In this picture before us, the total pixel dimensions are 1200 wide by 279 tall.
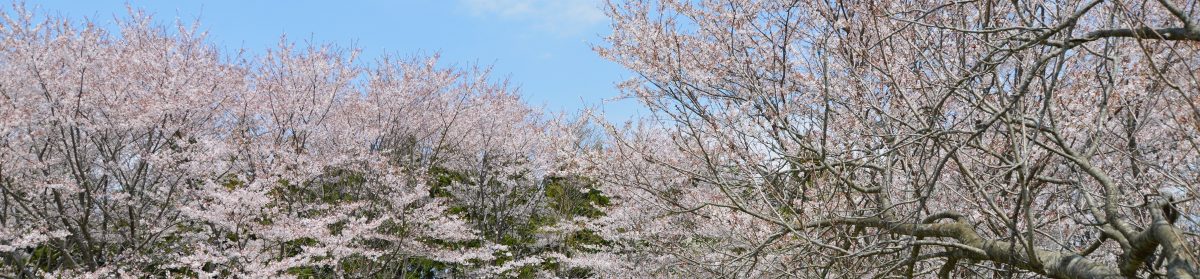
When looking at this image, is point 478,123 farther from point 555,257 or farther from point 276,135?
point 276,135

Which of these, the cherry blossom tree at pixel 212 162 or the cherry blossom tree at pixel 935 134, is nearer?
the cherry blossom tree at pixel 935 134

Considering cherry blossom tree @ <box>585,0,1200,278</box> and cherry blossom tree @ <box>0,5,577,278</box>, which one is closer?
cherry blossom tree @ <box>585,0,1200,278</box>

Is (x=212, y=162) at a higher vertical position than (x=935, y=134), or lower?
higher

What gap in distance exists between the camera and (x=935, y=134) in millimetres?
3438

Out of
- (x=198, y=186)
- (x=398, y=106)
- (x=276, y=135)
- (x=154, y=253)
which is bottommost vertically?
(x=154, y=253)

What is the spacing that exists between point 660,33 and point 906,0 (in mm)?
2001

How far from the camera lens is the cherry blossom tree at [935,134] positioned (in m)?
3.50

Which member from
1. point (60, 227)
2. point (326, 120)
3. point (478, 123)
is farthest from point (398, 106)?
point (60, 227)

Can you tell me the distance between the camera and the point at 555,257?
14.4 metres

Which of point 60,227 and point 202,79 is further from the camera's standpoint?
point 202,79

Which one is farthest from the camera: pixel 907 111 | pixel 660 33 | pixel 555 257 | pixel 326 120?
pixel 555 257

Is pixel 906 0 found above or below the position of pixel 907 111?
above

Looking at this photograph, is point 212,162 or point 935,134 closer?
point 935,134

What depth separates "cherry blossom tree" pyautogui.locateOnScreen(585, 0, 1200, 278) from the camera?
350 centimetres
